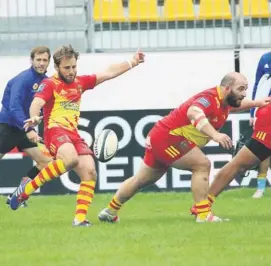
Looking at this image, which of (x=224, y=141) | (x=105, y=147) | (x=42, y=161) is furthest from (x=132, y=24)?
(x=224, y=141)

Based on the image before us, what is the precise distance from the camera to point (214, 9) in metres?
17.3

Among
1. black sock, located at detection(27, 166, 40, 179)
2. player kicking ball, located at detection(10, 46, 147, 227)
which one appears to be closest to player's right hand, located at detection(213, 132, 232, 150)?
player kicking ball, located at detection(10, 46, 147, 227)

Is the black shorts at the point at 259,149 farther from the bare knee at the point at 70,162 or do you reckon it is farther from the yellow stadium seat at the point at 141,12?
the yellow stadium seat at the point at 141,12

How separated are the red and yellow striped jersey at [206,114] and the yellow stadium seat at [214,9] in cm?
583

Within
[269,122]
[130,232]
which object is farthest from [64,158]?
[269,122]

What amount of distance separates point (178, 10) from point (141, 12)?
0.55 metres

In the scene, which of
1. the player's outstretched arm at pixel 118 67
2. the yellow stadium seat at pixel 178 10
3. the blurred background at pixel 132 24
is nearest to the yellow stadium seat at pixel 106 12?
the blurred background at pixel 132 24

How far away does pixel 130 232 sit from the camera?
10.5m

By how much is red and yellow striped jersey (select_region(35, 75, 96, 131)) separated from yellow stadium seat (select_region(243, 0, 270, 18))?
6266 millimetres

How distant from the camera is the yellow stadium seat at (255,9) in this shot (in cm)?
1731

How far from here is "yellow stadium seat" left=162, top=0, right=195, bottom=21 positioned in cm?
1733

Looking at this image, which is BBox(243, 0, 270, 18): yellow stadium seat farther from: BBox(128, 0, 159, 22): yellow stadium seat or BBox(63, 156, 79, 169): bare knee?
BBox(63, 156, 79, 169): bare knee

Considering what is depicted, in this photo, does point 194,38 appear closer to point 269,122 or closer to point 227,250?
point 269,122

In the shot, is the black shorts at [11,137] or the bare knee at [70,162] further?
the black shorts at [11,137]
